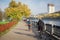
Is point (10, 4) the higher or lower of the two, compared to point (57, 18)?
higher

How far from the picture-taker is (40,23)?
47.8ft

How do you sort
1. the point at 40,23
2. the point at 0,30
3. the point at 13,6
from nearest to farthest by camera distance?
the point at 40,23 < the point at 0,30 < the point at 13,6

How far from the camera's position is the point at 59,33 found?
12922 millimetres

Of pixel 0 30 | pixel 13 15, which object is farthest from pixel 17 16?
pixel 0 30

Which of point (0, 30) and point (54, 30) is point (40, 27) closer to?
point (54, 30)

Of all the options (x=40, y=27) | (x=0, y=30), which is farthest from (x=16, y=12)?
(x=40, y=27)

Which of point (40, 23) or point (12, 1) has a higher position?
point (12, 1)

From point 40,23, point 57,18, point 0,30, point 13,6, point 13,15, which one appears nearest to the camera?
point 40,23

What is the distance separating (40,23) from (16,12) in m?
47.8

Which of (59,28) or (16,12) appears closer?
(59,28)

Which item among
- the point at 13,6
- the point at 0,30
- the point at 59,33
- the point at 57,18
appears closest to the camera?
the point at 59,33

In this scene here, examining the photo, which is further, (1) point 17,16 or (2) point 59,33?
(1) point 17,16

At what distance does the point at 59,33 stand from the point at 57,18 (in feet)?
508

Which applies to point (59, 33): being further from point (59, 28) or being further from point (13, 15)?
point (13, 15)
